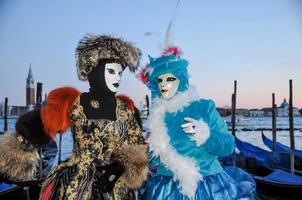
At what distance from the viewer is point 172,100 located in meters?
2.77

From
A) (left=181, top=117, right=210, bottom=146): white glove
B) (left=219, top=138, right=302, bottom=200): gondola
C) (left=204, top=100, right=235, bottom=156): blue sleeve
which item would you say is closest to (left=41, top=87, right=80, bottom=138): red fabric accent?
(left=181, top=117, right=210, bottom=146): white glove

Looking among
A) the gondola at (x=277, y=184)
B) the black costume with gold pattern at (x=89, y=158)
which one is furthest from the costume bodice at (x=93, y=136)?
the gondola at (x=277, y=184)

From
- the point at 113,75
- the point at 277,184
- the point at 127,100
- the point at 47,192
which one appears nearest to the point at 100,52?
the point at 113,75

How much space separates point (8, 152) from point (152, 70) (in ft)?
4.17

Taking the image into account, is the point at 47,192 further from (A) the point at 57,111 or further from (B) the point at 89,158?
(A) the point at 57,111

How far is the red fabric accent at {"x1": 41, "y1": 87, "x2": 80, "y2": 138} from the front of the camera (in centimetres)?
242

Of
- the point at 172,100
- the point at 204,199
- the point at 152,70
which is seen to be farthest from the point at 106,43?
the point at 204,199

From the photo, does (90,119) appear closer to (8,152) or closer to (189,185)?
(8,152)

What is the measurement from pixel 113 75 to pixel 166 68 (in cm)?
46

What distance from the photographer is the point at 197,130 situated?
2.49 meters

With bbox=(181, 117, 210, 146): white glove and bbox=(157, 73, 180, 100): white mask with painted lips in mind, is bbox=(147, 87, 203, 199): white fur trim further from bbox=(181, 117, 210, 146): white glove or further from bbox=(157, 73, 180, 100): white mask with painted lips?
bbox=(181, 117, 210, 146): white glove

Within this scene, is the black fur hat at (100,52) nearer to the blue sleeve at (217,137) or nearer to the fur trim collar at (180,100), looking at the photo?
the fur trim collar at (180,100)

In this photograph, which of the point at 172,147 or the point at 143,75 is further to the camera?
the point at 143,75

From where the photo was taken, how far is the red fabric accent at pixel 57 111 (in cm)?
242
